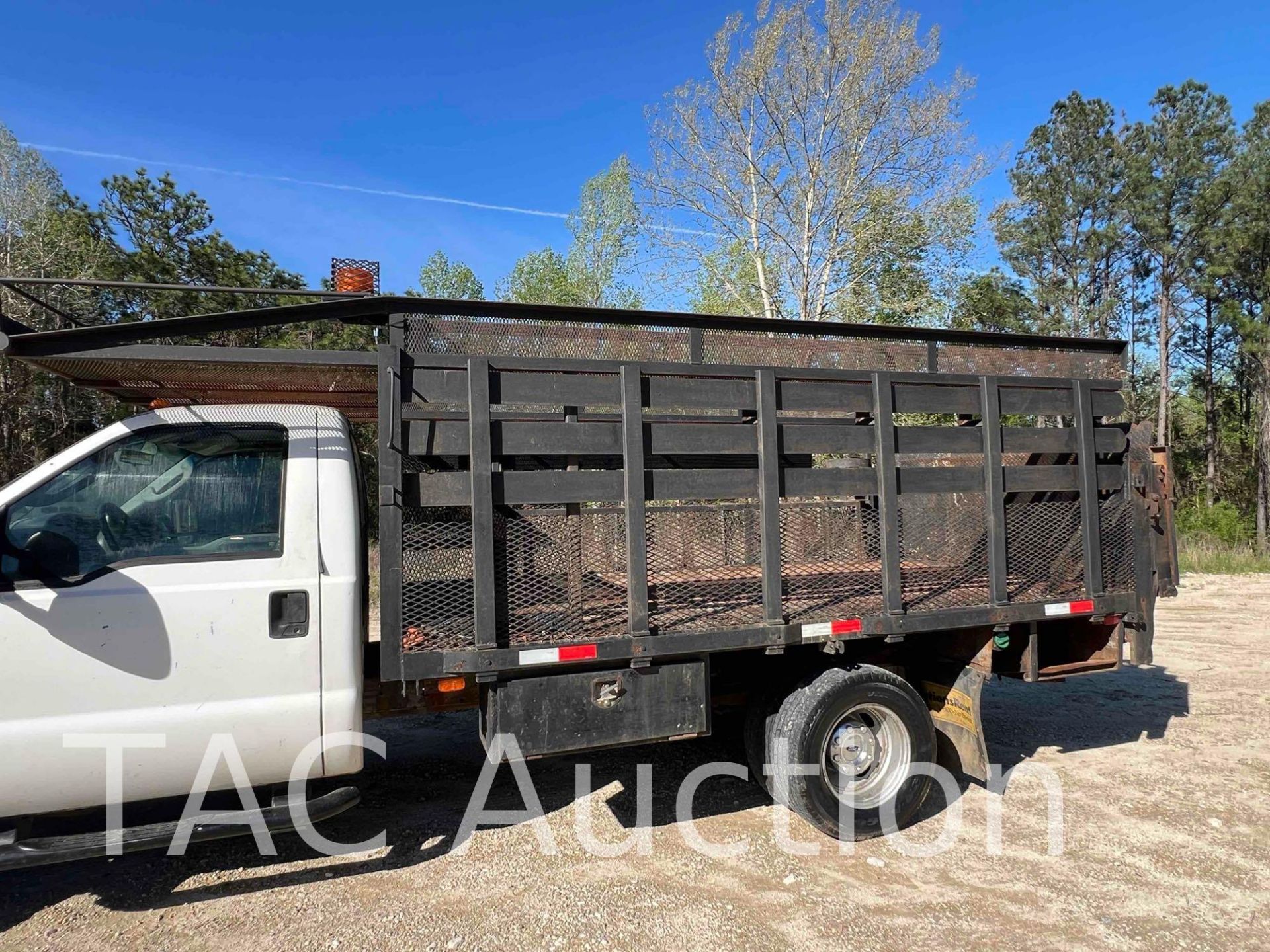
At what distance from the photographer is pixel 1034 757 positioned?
5.00m

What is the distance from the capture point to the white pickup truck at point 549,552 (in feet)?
9.71

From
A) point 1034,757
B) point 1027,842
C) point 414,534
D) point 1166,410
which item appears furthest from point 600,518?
point 1166,410

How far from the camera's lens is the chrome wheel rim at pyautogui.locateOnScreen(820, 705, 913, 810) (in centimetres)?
395

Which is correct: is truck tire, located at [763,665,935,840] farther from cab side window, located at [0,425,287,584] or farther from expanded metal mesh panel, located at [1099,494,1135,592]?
cab side window, located at [0,425,287,584]

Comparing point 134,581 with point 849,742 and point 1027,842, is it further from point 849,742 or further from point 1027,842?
point 1027,842

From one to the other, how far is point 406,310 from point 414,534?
36.3 inches

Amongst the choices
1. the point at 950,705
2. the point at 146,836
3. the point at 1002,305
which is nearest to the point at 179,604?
the point at 146,836

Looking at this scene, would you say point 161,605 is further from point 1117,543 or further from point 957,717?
point 1117,543

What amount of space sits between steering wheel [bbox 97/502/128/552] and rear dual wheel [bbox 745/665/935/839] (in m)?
2.95

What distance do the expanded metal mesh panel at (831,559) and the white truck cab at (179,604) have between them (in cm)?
196

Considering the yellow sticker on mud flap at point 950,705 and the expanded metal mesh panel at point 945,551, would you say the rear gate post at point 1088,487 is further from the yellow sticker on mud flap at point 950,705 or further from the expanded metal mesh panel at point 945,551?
the yellow sticker on mud flap at point 950,705

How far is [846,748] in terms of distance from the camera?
13.2 feet

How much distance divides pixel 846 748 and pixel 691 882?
1086 millimetres

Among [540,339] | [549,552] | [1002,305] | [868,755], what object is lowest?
[868,755]
